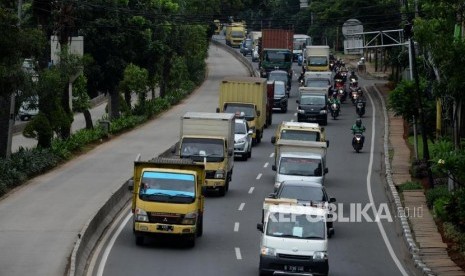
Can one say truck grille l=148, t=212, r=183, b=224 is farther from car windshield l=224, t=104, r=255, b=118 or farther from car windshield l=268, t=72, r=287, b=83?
car windshield l=268, t=72, r=287, b=83

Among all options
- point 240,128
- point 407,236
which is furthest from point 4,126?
point 407,236

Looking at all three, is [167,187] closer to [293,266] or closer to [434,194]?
[293,266]

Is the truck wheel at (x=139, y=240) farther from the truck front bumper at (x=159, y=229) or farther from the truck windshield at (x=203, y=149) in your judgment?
the truck windshield at (x=203, y=149)

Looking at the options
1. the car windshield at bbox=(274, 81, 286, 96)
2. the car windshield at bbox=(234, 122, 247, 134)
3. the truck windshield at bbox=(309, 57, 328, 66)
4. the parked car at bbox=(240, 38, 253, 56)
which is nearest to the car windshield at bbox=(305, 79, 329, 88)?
the car windshield at bbox=(274, 81, 286, 96)

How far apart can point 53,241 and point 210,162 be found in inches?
435

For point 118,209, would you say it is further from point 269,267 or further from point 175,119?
point 175,119

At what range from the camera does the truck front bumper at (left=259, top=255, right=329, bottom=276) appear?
26.0 metres

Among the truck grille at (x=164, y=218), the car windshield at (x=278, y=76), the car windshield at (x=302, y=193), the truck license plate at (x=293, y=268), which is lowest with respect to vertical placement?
the truck license plate at (x=293, y=268)

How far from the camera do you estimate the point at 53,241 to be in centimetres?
2936

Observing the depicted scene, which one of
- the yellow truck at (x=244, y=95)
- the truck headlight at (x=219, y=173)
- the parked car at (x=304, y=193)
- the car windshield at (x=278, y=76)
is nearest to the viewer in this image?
the parked car at (x=304, y=193)

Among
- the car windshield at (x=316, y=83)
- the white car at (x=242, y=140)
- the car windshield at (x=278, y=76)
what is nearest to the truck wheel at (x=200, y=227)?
the white car at (x=242, y=140)

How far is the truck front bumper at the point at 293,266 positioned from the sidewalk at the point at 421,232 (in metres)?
2.54

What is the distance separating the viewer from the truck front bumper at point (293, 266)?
85.3ft

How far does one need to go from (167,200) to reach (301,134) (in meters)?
18.4
